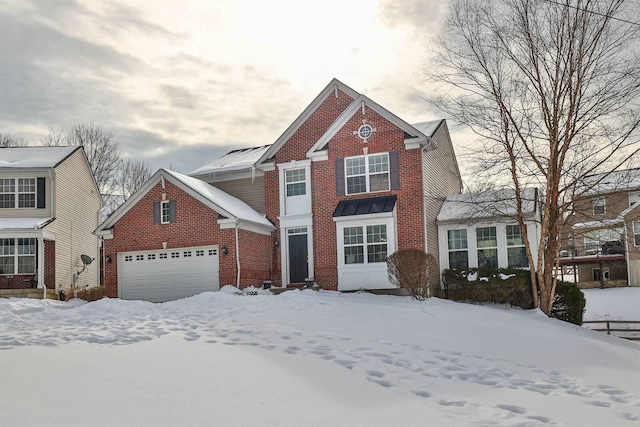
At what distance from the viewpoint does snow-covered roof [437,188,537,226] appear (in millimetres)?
18375

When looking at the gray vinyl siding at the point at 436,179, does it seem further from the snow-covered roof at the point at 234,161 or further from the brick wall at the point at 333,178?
the snow-covered roof at the point at 234,161

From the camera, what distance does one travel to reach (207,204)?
20.2 meters

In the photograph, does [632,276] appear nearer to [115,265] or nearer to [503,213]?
[503,213]

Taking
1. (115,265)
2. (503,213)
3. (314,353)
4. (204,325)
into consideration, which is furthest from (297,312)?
(115,265)

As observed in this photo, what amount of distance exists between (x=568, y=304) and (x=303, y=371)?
42.1ft

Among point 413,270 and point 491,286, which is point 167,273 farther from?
point 491,286

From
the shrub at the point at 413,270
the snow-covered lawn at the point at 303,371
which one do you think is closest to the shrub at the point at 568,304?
the shrub at the point at 413,270

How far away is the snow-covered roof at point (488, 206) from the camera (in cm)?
1838

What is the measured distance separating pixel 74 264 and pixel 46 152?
519 centimetres

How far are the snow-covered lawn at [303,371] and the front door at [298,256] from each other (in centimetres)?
899

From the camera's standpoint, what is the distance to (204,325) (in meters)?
10.5

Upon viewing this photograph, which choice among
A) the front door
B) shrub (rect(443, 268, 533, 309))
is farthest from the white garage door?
shrub (rect(443, 268, 533, 309))

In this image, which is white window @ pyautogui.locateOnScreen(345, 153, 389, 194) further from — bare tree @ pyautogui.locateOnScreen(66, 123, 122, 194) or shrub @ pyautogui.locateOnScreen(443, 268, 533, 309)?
bare tree @ pyautogui.locateOnScreen(66, 123, 122, 194)

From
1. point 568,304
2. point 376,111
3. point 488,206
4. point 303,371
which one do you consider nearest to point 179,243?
point 376,111
